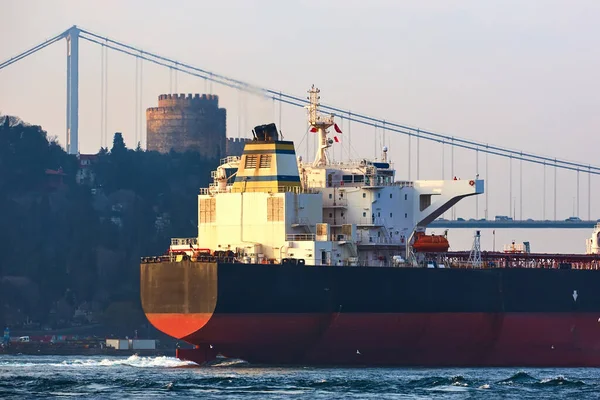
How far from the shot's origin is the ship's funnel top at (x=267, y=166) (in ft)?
227

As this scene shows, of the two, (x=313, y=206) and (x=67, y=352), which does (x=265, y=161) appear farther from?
(x=67, y=352)

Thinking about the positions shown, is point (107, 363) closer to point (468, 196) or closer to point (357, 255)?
point (357, 255)

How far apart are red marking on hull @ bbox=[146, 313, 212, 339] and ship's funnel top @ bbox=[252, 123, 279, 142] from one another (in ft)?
26.9

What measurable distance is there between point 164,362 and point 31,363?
22.6 ft

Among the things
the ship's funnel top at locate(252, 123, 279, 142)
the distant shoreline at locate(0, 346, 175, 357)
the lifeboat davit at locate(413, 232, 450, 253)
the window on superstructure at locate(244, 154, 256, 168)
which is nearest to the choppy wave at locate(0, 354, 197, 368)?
the window on superstructure at locate(244, 154, 256, 168)

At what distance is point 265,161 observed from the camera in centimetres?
6962

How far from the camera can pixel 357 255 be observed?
6988cm

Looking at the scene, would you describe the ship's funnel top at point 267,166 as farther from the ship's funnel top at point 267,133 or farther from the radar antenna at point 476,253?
the radar antenna at point 476,253

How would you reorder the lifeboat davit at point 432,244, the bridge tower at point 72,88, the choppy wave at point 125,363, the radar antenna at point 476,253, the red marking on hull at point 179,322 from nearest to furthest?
the red marking on hull at point 179,322
the choppy wave at point 125,363
the lifeboat davit at point 432,244
the radar antenna at point 476,253
the bridge tower at point 72,88

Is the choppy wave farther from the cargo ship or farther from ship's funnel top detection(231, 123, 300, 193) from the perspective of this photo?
ship's funnel top detection(231, 123, 300, 193)

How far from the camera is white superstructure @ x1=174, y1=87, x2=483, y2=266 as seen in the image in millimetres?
68500

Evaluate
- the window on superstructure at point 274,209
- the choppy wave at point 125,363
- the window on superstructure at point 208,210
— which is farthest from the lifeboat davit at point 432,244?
the choppy wave at point 125,363

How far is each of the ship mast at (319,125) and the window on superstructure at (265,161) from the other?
354 cm

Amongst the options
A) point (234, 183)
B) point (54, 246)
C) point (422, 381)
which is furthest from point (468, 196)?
point (54, 246)
